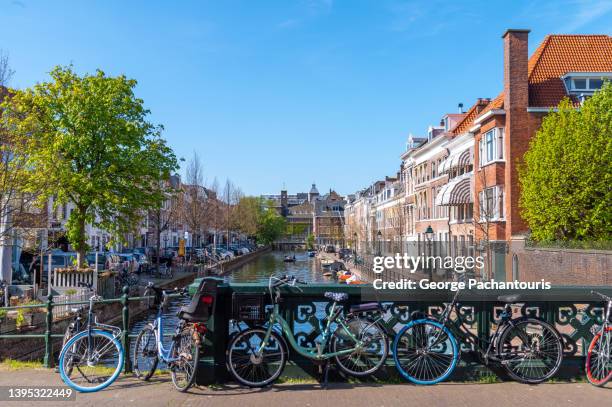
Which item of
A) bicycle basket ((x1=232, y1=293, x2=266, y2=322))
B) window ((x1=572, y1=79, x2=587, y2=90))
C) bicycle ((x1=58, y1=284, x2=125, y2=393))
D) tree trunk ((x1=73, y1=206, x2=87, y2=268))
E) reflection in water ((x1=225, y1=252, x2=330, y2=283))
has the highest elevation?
window ((x1=572, y1=79, x2=587, y2=90))

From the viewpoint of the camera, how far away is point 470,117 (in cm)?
4303

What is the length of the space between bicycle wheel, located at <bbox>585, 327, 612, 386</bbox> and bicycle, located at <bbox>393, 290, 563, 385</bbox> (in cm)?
36

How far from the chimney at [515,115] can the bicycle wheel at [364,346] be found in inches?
1027

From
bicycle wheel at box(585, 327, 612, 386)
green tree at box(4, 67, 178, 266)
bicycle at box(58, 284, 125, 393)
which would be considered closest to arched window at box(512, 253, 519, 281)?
green tree at box(4, 67, 178, 266)

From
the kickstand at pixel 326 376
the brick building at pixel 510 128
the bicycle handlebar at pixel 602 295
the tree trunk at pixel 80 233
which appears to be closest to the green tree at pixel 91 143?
the tree trunk at pixel 80 233

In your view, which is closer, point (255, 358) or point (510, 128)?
point (255, 358)

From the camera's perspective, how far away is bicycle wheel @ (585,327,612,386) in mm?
6953

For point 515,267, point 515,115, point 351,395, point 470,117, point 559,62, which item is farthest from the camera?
point 470,117

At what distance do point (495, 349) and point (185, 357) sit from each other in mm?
3952

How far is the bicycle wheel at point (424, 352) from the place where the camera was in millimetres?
7051

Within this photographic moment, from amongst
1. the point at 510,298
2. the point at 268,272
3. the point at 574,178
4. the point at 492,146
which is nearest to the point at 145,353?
the point at 510,298

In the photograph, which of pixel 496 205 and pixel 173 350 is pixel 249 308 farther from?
pixel 496 205

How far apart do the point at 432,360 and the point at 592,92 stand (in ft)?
101

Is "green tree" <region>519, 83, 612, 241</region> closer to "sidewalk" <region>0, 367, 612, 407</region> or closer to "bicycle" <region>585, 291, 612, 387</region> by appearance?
"bicycle" <region>585, 291, 612, 387</region>
